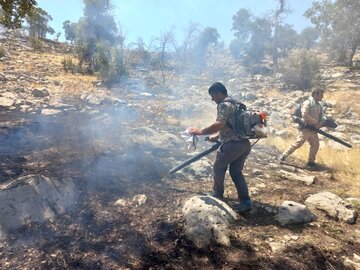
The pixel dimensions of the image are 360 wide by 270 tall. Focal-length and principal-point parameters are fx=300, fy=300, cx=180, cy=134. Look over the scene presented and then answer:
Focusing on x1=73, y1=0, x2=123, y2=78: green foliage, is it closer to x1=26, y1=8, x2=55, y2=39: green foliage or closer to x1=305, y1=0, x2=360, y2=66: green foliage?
x1=26, y1=8, x2=55, y2=39: green foliage

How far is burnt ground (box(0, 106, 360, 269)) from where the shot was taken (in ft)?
7.82

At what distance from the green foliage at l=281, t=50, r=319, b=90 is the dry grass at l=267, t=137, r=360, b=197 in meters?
7.29

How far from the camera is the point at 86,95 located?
895cm

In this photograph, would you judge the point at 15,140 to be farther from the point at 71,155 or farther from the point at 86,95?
the point at 86,95

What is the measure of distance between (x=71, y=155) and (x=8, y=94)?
4713 mm

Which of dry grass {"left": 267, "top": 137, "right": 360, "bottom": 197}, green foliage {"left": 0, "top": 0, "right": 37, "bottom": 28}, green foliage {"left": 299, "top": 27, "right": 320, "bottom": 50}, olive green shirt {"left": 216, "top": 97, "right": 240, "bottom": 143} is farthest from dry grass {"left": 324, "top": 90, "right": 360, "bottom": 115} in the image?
green foliage {"left": 299, "top": 27, "right": 320, "bottom": 50}

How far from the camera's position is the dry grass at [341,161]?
4.49 meters

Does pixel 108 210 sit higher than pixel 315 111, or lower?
lower

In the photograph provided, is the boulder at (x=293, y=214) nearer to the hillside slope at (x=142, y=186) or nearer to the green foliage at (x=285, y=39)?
the hillside slope at (x=142, y=186)

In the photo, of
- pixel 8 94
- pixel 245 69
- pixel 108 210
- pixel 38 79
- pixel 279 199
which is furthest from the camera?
pixel 245 69

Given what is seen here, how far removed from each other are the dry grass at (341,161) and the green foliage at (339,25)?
38.6ft

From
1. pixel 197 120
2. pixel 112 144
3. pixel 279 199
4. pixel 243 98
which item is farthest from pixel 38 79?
pixel 279 199

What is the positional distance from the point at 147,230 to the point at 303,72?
12540mm

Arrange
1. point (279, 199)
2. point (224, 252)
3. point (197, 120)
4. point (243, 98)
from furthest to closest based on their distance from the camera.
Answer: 1. point (243, 98)
2. point (197, 120)
3. point (279, 199)
4. point (224, 252)
